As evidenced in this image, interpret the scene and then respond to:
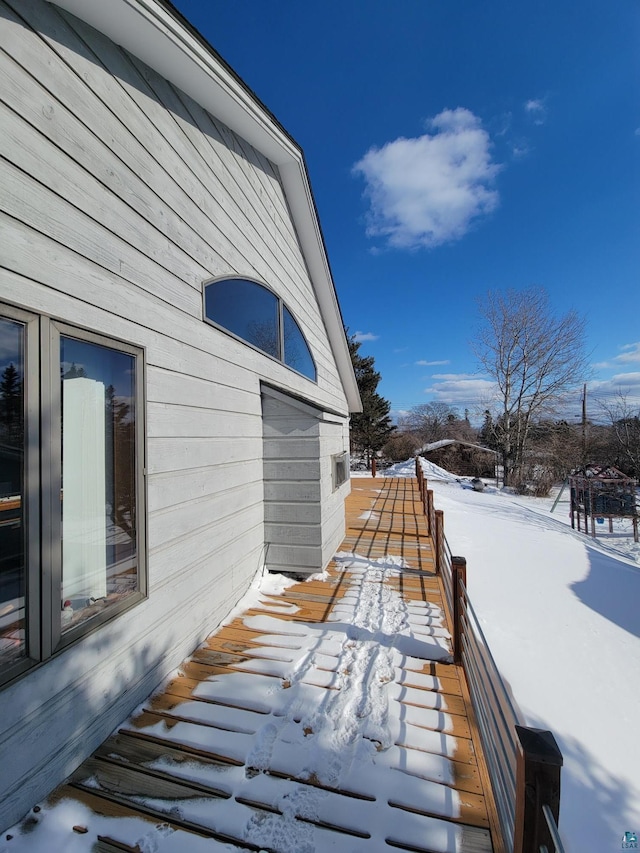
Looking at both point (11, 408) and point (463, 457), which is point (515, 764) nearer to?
point (11, 408)

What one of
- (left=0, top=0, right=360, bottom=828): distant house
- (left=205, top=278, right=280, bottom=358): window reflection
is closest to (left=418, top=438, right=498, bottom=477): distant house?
(left=205, top=278, right=280, bottom=358): window reflection

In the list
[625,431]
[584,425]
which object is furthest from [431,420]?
[625,431]

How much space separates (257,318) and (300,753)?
3705 mm

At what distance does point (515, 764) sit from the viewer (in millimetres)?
1341

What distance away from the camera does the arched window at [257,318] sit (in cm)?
328

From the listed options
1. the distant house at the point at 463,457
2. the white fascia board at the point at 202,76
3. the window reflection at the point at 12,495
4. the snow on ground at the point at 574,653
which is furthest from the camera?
the distant house at the point at 463,457

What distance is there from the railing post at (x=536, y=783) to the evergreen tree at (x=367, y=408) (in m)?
20.1

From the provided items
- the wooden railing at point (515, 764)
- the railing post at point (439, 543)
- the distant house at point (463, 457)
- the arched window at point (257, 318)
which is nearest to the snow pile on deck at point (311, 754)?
the wooden railing at point (515, 764)

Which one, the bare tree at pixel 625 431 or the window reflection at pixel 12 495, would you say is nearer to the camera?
the window reflection at pixel 12 495

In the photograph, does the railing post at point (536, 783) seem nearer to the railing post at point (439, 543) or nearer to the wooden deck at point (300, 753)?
the wooden deck at point (300, 753)

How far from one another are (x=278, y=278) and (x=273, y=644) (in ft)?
13.3

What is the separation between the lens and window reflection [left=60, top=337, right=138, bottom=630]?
1.78 m

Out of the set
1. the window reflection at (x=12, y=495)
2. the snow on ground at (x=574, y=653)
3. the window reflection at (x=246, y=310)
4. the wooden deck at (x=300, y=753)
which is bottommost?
the snow on ground at (x=574, y=653)

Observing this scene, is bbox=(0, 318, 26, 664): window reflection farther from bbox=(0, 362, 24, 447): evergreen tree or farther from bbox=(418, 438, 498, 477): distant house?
bbox=(418, 438, 498, 477): distant house
